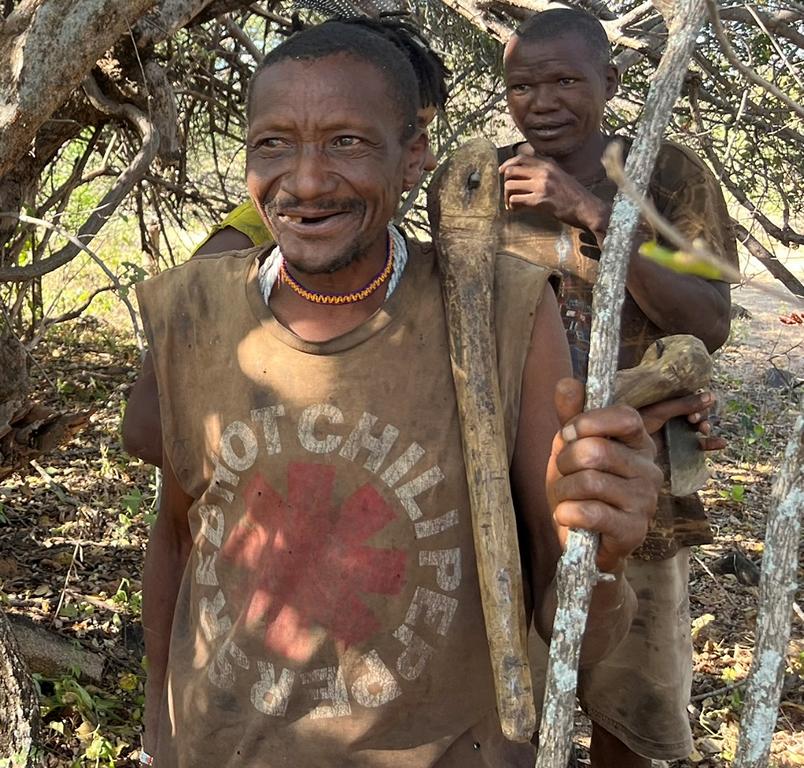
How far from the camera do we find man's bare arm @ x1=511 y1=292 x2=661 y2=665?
1.09m

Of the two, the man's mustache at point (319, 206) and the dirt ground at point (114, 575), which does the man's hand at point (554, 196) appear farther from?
the man's mustache at point (319, 206)

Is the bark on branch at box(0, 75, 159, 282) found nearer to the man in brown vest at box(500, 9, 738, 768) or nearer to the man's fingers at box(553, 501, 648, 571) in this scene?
the man in brown vest at box(500, 9, 738, 768)

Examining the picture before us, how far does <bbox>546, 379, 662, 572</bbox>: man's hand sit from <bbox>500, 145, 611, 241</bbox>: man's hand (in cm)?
107

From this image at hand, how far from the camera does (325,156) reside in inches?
54.1

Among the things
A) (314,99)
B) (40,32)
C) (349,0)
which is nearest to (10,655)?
(40,32)

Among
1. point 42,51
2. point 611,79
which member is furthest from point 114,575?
point 611,79

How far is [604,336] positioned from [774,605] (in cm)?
32

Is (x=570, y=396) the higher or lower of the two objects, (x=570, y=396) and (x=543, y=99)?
the lower

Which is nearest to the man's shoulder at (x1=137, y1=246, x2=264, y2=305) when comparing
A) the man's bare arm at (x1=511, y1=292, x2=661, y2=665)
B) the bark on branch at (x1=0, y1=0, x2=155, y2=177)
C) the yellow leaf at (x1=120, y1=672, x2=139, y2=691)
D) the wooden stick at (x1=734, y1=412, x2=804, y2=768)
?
the man's bare arm at (x1=511, y1=292, x2=661, y2=665)

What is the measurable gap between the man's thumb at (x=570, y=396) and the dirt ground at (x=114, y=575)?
44.3 inches

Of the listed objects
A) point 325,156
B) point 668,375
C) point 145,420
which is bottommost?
point 145,420

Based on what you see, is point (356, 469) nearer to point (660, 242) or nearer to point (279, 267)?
point (279, 267)

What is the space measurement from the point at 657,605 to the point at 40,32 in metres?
1.91

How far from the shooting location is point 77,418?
314 centimetres
